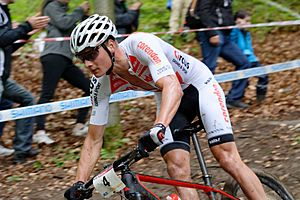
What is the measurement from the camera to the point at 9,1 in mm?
6898

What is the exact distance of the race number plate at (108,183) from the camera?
3.46 metres

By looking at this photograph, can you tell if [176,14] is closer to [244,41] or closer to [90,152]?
[244,41]

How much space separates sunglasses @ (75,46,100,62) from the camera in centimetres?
384

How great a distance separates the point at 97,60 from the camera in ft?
12.8

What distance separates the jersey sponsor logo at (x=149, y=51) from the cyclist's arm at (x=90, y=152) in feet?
2.39

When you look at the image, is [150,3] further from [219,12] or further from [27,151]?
[27,151]

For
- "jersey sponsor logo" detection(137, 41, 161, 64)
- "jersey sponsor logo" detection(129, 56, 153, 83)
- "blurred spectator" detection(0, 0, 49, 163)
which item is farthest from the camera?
"blurred spectator" detection(0, 0, 49, 163)

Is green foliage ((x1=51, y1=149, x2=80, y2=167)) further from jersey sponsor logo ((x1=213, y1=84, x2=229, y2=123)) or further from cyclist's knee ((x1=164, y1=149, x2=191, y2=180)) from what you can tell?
jersey sponsor logo ((x1=213, y1=84, x2=229, y2=123))

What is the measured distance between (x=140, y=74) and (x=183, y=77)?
45 cm

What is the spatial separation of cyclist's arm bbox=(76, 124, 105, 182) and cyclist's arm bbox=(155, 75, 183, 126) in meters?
0.76

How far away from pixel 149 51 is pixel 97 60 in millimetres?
362

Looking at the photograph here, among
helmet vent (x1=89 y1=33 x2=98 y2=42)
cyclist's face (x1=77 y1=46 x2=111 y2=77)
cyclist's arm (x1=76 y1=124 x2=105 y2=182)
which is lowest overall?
cyclist's arm (x1=76 y1=124 x2=105 y2=182)

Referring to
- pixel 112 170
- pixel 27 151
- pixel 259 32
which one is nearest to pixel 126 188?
pixel 112 170

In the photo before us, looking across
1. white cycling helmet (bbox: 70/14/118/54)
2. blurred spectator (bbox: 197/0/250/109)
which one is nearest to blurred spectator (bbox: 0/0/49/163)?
blurred spectator (bbox: 197/0/250/109)
